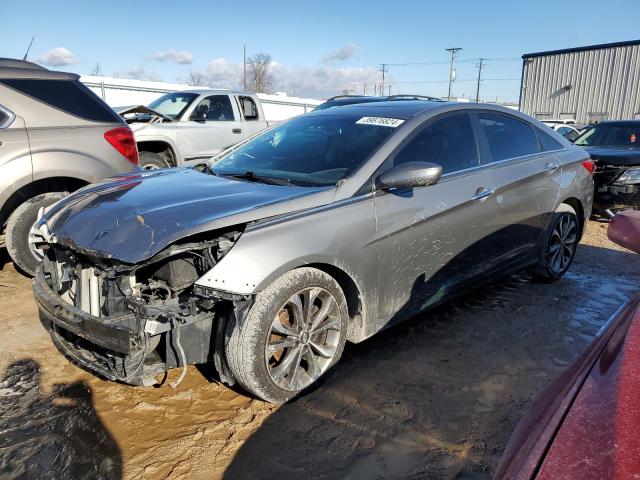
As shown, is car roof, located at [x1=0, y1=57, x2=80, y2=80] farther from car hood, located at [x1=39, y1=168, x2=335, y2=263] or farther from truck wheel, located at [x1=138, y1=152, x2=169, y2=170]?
truck wheel, located at [x1=138, y1=152, x2=169, y2=170]

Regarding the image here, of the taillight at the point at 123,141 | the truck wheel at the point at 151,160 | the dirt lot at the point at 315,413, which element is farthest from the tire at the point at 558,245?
the truck wheel at the point at 151,160

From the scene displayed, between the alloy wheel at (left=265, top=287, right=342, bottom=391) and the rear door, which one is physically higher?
the rear door

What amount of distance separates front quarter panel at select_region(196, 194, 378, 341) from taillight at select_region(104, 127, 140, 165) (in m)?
2.99

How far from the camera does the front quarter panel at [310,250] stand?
250 cm

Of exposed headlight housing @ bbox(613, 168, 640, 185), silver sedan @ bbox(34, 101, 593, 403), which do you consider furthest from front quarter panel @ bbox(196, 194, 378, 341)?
exposed headlight housing @ bbox(613, 168, 640, 185)

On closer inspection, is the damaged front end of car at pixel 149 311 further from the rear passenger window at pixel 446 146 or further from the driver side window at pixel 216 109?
the driver side window at pixel 216 109

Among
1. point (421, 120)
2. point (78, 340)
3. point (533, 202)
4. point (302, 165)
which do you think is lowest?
point (78, 340)

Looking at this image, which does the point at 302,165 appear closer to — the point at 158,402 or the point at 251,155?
the point at 251,155

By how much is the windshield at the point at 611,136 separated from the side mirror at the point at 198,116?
6957 millimetres

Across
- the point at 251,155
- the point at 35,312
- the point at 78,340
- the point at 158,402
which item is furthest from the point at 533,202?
the point at 35,312

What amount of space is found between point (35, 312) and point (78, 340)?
1.60 meters

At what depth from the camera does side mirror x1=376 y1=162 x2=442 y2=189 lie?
3061mm

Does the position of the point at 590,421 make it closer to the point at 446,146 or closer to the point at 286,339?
the point at 286,339

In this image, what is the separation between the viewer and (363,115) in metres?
3.83
